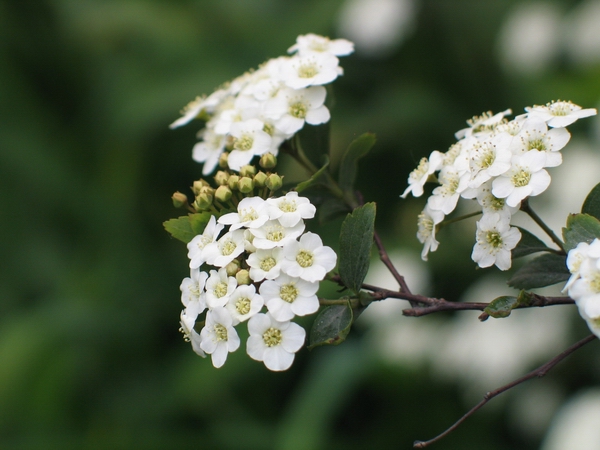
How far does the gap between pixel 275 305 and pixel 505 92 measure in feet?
7.91

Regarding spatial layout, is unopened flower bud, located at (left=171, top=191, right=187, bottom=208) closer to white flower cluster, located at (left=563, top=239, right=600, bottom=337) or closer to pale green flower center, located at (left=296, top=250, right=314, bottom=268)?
pale green flower center, located at (left=296, top=250, right=314, bottom=268)

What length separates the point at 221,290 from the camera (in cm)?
71

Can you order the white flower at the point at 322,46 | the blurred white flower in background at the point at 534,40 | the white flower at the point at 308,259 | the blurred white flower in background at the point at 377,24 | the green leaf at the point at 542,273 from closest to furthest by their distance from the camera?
the white flower at the point at 308,259 → the green leaf at the point at 542,273 → the white flower at the point at 322,46 → the blurred white flower in background at the point at 534,40 → the blurred white flower in background at the point at 377,24

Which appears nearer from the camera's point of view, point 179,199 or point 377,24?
point 179,199

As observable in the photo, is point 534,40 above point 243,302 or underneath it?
underneath

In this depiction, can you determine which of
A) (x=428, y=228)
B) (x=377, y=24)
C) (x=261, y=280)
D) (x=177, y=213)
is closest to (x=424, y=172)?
(x=428, y=228)

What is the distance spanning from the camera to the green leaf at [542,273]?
786 mm

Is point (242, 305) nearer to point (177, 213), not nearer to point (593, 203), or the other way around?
point (593, 203)

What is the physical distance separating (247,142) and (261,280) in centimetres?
27

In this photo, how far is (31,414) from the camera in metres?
2.10

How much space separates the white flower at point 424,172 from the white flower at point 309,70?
0.18m

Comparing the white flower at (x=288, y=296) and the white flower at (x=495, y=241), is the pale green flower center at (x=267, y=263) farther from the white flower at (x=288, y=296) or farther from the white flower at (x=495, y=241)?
the white flower at (x=495, y=241)

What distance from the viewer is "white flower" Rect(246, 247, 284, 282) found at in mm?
693

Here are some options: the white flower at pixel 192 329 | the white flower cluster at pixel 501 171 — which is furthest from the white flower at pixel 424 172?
the white flower at pixel 192 329
